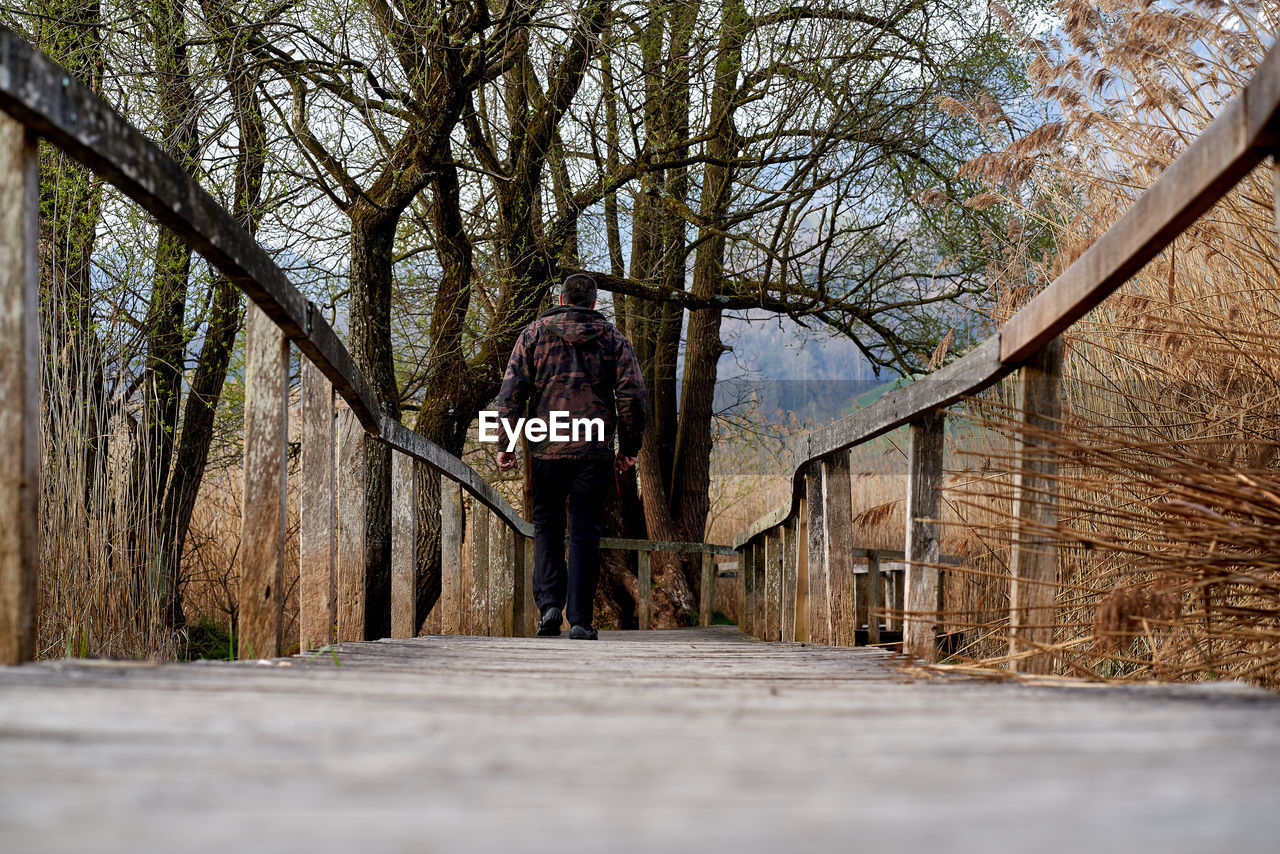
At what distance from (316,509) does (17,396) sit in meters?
1.56

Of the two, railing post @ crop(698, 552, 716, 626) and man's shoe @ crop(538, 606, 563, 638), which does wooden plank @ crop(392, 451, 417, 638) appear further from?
railing post @ crop(698, 552, 716, 626)

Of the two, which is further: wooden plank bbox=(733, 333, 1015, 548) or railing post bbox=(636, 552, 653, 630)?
railing post bbox=(636, 552, 653, 630)

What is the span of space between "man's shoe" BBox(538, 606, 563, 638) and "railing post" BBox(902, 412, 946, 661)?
7.93ft

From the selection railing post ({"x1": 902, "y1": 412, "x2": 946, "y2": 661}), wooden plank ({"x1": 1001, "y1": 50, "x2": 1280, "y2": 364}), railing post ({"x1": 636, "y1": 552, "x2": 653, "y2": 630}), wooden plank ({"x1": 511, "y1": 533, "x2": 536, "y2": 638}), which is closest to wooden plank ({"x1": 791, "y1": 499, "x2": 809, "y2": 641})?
railing post ({"x1": 902, "y1": 412, "x2": 946, "y2": 661})

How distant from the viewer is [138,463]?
14.0ft

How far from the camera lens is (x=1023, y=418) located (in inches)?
103

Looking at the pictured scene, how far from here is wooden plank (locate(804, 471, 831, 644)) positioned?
4084 mm

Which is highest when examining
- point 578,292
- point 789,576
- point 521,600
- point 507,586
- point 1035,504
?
point 578,292

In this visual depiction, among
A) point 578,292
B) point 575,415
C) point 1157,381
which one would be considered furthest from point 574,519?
point 1157,381

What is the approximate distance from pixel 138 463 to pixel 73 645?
92 centimetres

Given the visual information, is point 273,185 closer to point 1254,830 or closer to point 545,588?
point 545,588

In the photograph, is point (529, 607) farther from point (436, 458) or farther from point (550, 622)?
point (436, 458)

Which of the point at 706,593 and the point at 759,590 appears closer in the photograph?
the point at 759,590

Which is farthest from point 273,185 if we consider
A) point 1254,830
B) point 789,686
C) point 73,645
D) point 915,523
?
point 1254,830
